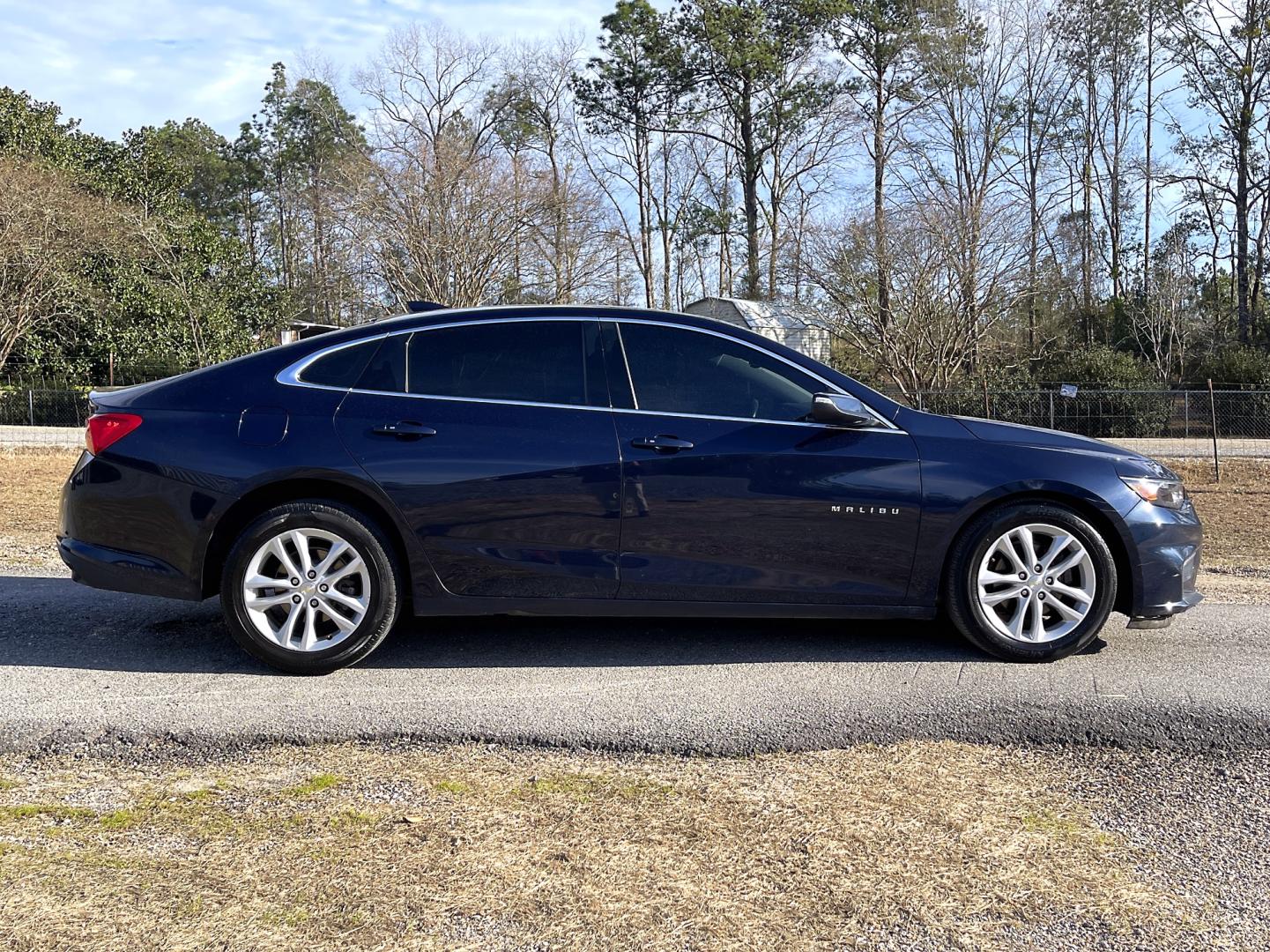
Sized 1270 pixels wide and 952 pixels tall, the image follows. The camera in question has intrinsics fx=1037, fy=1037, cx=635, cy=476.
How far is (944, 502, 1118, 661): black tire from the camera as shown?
4492mm

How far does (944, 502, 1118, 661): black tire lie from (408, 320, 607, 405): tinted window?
5.64 feet

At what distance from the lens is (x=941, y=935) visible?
237 cm

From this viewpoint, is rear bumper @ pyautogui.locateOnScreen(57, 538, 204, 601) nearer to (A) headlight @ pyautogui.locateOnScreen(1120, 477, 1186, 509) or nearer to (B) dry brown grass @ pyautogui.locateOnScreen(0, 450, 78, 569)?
(B) dry brown grass @ pyautogui.locateOnScreen(0, 450, 78, 569)

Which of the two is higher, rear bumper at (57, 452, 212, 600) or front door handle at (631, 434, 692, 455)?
front door handle at (631, 434, 692, 455)

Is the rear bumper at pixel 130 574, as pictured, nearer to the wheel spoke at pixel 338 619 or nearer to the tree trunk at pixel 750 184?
the wheel spoke at pixel 338 619

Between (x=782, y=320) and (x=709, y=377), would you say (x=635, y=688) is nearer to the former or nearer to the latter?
(x=709, y=377)

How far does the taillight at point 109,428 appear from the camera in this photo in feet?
14.7

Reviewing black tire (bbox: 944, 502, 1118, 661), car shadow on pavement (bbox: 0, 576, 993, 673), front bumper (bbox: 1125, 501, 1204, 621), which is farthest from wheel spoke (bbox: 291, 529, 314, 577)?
front bumper (bbox: 1125, 501, 1204, 621)

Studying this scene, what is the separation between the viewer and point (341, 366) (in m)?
4.59

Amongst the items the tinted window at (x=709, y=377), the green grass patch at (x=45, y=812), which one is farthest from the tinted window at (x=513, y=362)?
the green grass patch at (x=45, y=812)

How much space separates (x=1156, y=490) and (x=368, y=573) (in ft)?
11.4

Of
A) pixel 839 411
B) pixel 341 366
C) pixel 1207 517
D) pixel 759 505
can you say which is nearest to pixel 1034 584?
pixel 839 411

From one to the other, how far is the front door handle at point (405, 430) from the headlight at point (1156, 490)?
306cm

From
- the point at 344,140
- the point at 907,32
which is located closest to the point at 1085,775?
the point at 907,32
